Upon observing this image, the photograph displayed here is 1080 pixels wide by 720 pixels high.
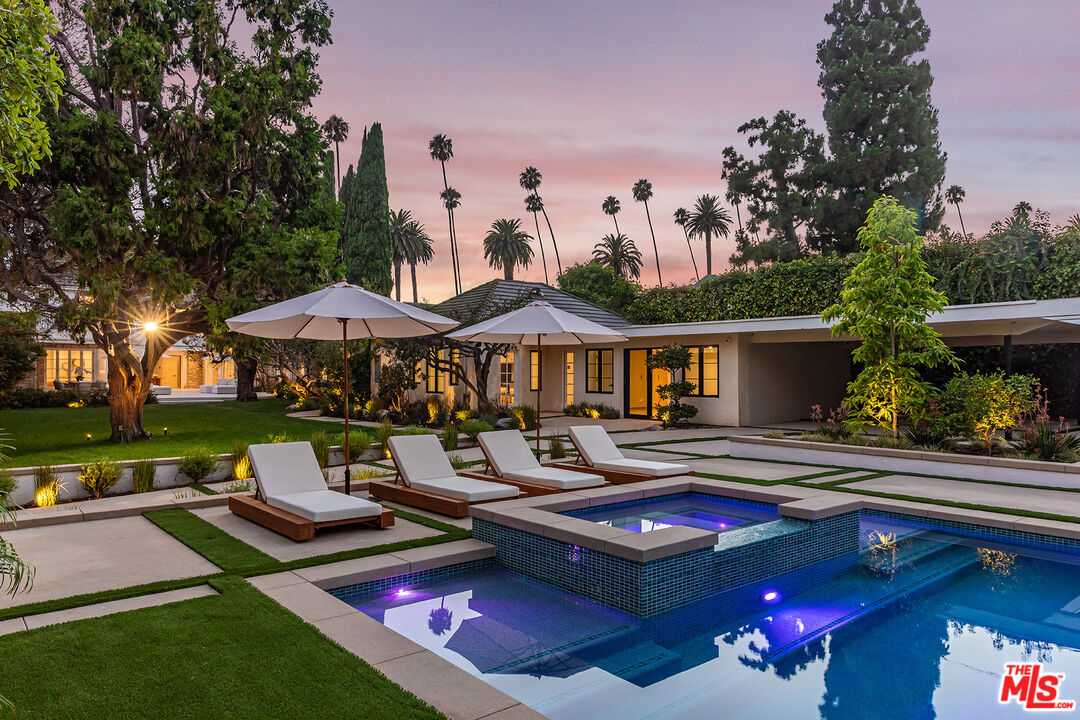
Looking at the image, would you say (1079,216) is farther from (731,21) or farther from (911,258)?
(731,21)

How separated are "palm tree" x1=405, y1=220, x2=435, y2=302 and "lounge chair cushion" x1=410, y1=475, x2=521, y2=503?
171 ft

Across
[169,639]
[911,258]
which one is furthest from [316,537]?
[911,258]

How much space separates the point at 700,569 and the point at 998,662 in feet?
6.58

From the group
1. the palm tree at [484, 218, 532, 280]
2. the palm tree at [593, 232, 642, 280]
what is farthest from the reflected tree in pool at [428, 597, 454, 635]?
the palm tree at [484, 218, 532, 280]

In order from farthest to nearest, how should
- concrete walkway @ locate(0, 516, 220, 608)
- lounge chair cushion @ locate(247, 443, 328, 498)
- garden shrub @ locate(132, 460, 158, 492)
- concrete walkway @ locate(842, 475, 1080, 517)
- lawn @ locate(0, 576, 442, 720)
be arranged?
garden shrub @ locate(132, 460, 158, 492)
concrete walkway @ locate(842, 475, 1080, 517)
lounge chair cushion @ locate(247, 443, 328, 498)
concrete walkway @ locate(0, 516, 220, 608)
lawn @ locate(0, 576, 442, 720)

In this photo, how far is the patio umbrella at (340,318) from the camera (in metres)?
7.41

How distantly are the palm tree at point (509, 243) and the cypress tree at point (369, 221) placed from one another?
2142cm

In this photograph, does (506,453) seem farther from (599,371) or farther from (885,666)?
(599,371)

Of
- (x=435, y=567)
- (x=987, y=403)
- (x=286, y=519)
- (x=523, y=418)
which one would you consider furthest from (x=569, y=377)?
(x=435, y=567)

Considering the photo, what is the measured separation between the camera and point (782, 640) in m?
4.66

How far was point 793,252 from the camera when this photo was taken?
30.8m

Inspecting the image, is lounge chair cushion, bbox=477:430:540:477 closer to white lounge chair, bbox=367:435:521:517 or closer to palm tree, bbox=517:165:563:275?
white lounge chair, bbox=367:435:521:517

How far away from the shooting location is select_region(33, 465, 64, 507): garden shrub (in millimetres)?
7953

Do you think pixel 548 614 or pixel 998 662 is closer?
pixel 998 662
